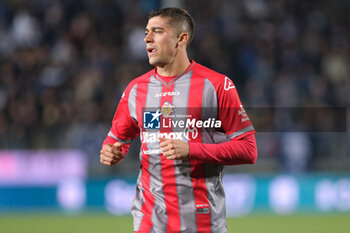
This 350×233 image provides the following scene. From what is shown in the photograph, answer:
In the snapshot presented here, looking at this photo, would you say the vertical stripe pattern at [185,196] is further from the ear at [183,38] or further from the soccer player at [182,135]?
the ear at [183,38]

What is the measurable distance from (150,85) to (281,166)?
7.77 metres

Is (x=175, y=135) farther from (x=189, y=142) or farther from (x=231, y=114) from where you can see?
(x=231, y=114)

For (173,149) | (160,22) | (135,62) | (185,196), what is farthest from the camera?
(135,62)

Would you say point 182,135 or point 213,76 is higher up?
point 213,76

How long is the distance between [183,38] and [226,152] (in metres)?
0.82

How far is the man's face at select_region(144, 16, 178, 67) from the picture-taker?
13.6 feet

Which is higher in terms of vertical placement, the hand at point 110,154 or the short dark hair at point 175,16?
the short dark hair at point 175,16

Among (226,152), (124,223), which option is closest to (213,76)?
(226,152)

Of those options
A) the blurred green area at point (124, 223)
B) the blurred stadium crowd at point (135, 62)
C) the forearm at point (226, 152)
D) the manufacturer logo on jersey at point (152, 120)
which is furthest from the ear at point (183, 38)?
the blurred stadium crowd at point (135, 62)

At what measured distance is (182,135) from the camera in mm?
4105

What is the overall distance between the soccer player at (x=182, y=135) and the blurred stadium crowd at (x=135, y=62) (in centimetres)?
677

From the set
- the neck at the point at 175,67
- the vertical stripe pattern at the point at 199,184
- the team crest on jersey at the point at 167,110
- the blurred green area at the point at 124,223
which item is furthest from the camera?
the blurred green area at the point at 124,223

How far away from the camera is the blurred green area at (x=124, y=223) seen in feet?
31.1

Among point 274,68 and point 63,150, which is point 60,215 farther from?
point 274,68
